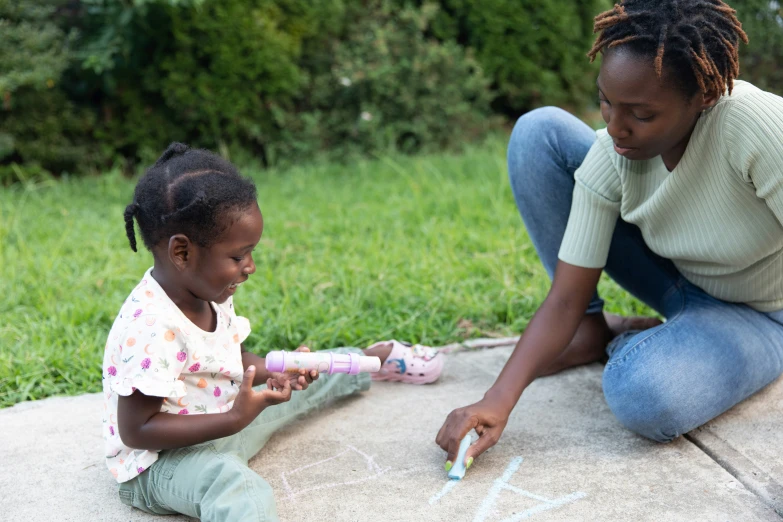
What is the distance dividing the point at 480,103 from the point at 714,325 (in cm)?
400

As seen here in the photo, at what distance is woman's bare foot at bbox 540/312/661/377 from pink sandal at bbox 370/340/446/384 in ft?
1.07

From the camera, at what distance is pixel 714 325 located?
2086mm

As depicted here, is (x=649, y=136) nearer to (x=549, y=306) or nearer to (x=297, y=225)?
(x=549, y=306)

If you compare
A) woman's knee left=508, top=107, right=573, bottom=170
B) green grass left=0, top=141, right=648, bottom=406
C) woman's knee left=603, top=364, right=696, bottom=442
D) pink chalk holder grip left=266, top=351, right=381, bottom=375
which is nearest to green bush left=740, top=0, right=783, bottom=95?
green grass left=0, top=141, right=648, bottom=406

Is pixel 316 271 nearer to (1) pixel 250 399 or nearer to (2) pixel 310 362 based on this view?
(2) pixel 310 362

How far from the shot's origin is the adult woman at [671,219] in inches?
68.5

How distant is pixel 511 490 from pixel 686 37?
1.04m

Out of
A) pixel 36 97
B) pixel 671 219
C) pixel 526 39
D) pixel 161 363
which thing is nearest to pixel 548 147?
pixel 671 219

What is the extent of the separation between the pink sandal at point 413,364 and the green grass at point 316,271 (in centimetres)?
29

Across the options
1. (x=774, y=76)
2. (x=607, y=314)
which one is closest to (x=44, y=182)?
(x=607, y=314)

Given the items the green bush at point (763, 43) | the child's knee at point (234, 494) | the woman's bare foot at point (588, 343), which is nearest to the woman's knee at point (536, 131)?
the woman's bare foot at point (588, 343)

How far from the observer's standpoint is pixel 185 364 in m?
1.79

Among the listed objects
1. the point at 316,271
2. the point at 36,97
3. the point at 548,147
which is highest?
the point at 548,147

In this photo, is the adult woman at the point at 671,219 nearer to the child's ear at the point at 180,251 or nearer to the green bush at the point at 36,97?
the child's ear at the point at 180,251
